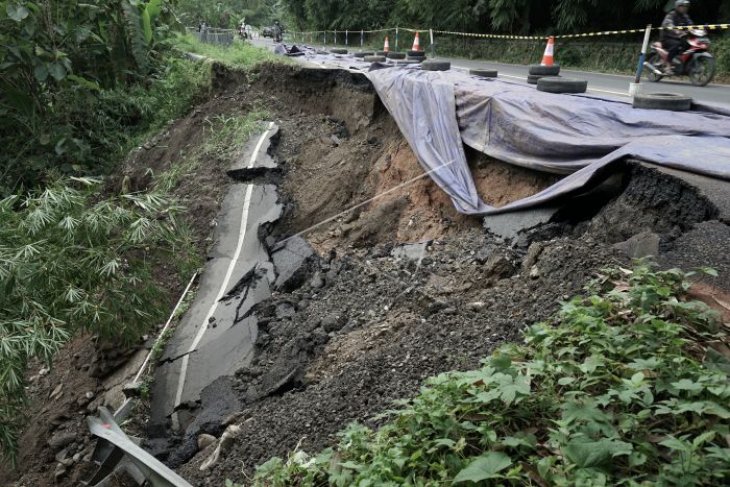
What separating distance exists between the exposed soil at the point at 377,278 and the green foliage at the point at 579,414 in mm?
351

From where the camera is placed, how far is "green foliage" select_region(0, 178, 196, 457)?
386cm

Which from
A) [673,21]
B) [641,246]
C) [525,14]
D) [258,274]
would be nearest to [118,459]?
[258,274]

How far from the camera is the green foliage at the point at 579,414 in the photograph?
2.01m

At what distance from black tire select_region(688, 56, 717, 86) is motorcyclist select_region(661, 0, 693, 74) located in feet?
1.29

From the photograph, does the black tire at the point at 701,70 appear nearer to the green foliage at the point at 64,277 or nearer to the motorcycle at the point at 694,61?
the motorcycle at the point at 694,61

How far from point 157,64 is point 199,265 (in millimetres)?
6593

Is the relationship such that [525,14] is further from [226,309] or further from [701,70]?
[226,309]

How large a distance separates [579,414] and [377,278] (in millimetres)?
2933

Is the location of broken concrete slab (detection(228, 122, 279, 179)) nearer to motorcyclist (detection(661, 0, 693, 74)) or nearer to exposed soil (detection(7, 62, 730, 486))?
exposed soil (detection(7, 62, 730, 486))

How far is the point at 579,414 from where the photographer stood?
7.14 feet

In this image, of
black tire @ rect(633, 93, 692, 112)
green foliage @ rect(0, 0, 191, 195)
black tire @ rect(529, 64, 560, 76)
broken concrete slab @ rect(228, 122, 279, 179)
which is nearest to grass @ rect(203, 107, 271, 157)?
broken concrete slab @ rect(228, 122, 279, 179)

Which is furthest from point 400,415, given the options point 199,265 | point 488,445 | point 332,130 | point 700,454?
point 332,130

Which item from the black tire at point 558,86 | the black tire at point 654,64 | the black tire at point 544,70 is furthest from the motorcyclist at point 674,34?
the black tire at point 558,86

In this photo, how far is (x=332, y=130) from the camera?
327 inches
